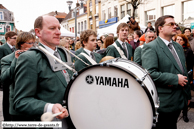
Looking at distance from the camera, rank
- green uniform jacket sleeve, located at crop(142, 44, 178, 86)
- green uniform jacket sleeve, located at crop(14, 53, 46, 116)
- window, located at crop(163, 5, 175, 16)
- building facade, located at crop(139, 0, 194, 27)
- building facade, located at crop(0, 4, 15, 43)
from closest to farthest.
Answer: green uniform jacket sleeve, located at crop(14, 53, 46, 116)
green uniform jacket sleeve, located at crop(142, 44, 178, 86)
building facade, located at crop(139, 0, 194, 27)
window, located at crop(163, 5, 175, 16)
building facade, located at crop(0, 4, 15, 43)

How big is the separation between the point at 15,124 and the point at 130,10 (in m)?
23.1

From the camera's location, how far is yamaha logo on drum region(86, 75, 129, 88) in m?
1.68

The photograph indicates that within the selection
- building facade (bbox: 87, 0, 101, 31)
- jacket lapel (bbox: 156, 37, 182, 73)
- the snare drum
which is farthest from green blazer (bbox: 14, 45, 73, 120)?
building facade (bbox: 87, 0, 101, 31)

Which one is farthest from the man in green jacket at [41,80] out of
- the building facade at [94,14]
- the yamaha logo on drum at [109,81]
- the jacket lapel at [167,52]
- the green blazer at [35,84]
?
the building facade at [94,14]

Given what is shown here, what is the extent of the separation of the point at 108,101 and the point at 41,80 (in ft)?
1.94

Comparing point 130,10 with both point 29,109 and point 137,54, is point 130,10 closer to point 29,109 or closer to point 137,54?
point 137,54

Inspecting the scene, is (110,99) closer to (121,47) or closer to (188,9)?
(121,47)

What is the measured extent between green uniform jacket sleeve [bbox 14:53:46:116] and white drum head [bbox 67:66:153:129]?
32 centimetres

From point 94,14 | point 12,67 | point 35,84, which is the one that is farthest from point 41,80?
point 94,14

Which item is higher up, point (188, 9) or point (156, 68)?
point (188, 9)

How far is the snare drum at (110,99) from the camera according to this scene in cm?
166

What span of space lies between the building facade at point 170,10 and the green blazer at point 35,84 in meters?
15.5

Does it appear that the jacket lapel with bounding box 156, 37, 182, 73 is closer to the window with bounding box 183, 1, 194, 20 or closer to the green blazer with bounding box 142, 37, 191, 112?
the green blazer with bounding box 142, 37, 191, 112

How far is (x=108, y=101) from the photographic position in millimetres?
1743
